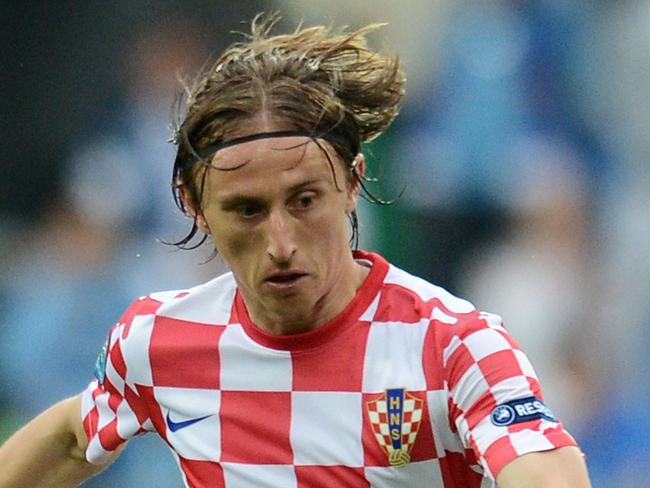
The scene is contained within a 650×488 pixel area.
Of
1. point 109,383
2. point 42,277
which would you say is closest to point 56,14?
point 42,277

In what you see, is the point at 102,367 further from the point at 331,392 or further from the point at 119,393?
the point at 331,392

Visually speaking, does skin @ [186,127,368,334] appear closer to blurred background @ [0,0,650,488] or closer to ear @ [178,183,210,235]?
ear @ [178,183,210,235]

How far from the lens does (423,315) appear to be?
119 inches

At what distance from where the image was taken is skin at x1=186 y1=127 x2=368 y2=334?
2.95 metres

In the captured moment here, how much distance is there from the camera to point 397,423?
296cm

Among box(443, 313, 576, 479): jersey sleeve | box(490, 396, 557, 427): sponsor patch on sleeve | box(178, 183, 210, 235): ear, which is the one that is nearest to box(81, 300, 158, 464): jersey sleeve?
box(178, 183, 210, 235): ear

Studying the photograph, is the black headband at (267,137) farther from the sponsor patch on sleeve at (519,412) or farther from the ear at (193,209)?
the sponsor patch on sleeve at (519,412)

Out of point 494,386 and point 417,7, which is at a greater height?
point 417,7

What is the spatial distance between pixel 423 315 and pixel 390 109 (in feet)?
1.74

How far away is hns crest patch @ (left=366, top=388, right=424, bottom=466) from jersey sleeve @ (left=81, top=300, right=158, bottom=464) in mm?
629

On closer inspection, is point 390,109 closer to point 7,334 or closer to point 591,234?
point 591,234

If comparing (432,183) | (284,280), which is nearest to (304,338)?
(284,280)

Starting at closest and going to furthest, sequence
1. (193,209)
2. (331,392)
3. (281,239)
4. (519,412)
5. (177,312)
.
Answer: (519,412) < (281,239) < (331,392) < (193,209) < (177,312)

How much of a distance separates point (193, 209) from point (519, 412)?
0.92 meters
